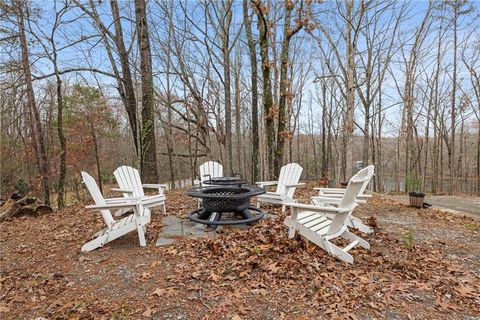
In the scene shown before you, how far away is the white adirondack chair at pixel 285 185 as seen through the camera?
13.9 feet

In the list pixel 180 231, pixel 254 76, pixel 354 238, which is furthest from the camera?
pixel 254 76

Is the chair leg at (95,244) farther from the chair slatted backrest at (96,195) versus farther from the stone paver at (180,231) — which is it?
the stone paver at (180,231)

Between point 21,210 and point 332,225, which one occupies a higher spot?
point 332,225

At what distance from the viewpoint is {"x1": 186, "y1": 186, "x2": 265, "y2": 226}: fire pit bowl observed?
334cm

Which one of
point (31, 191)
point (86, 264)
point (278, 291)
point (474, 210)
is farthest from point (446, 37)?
point (31, 191)

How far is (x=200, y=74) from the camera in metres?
10.9

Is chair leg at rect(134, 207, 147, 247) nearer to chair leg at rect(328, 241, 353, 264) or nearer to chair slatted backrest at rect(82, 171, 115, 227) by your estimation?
chair slatted backrest at rect(82, 171, 115, 227)

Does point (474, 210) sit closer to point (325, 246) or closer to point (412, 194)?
point (412, 194)

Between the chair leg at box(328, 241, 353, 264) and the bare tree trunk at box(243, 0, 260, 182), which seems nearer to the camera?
Answer: the chair leg at box(328, 241, 353, 264)

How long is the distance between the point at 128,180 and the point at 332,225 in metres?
3.27

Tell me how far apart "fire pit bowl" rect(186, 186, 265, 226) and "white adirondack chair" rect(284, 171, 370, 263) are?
768mm

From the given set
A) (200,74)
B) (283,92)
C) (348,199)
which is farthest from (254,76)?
(348,199)

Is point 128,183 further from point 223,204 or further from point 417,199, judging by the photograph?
point 417,199

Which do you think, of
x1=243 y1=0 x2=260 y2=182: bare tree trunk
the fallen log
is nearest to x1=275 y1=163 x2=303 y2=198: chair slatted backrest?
x1=243 y1=0 x2=260 y2=182: bare tree trunk
